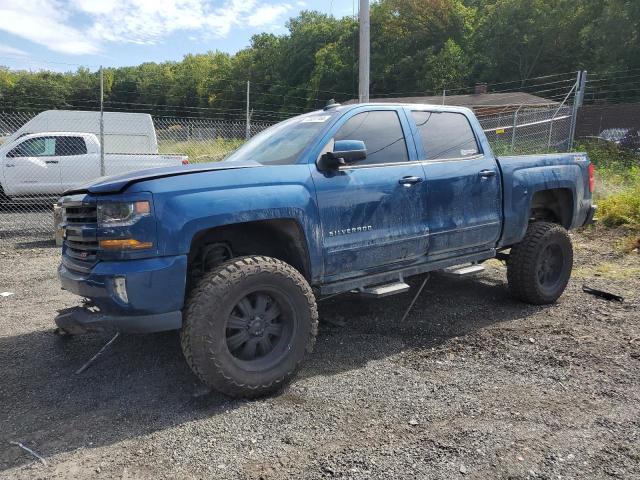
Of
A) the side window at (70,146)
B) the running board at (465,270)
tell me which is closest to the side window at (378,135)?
→ the running board at (465,270)

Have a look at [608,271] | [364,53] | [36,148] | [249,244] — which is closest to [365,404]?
[249,244]

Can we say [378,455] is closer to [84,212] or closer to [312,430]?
[312,430]

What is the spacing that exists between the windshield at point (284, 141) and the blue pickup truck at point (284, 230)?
2 centimetres

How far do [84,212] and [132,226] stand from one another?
526mm

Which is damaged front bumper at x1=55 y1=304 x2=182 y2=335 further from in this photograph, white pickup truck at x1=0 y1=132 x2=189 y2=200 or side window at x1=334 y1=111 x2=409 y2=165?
white pickup truck at x1=0 y1=132 x2=189 y2=200

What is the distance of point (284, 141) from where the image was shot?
13.9ft

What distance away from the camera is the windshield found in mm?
3993

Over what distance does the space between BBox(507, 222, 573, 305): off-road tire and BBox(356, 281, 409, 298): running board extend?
67.5 inches

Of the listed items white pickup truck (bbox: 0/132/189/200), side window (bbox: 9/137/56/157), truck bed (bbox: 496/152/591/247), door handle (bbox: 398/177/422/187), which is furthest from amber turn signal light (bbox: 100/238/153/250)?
side window (bbox: 9/137/56/157)

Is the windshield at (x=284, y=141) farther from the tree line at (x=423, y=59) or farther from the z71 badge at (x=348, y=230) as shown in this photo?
the tree line at (x=423, y=59)

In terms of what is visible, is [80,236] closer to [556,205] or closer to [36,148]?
[556,205]

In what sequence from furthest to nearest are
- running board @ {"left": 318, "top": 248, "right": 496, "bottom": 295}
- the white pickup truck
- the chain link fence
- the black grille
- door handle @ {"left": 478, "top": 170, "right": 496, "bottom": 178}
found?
1. the chain link fence
2. the white pickup truck
3. door handle @ {"left": 478, "top": 170, "right": 496, "bottom": 178}
4. running board @ {"left": 318, "top": 248, "right": 496, "bottom": 295}
5. the black grille

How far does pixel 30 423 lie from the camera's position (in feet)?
10.4

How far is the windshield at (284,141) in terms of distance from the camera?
399 centimetres
